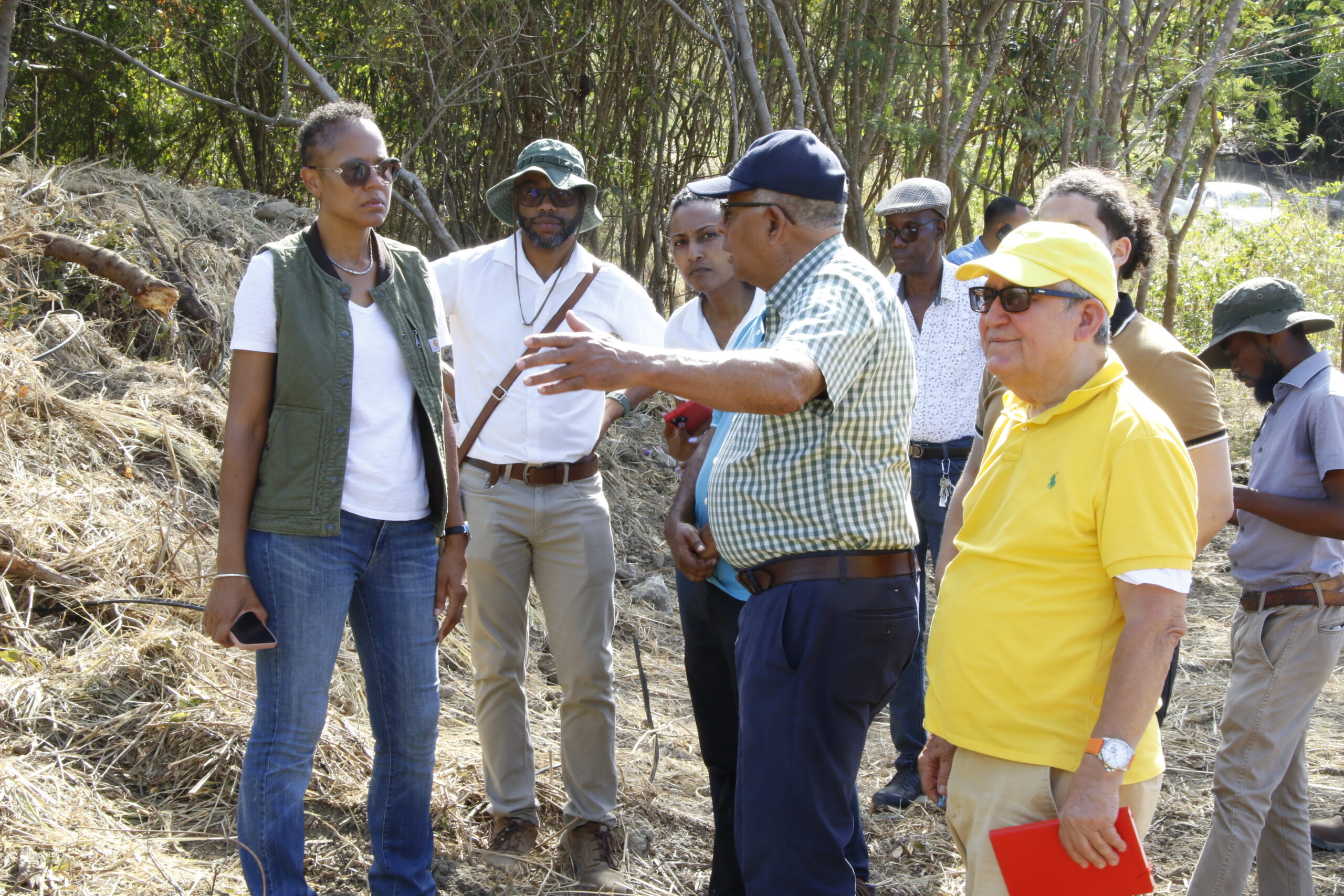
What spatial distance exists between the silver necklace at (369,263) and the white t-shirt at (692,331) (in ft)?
3.51

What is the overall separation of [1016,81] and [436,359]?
6.23 metres

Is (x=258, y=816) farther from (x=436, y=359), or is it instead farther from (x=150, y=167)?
(x=150, y=167)

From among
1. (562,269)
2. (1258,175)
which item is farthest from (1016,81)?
(1258,175)

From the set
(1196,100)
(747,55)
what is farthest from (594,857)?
(1196,100)

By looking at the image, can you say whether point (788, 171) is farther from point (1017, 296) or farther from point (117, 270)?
point (117, 270)

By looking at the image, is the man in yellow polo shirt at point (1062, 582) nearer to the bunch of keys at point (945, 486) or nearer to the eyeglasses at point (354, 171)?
the eyeglasses at point (354, 171)

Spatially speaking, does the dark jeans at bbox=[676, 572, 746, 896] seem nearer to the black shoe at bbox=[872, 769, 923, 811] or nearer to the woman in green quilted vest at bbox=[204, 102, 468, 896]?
the woman in green quilted vest at bbox=[204, 102, 468, 896]

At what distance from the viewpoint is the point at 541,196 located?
3625mm

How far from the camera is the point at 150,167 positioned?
28.7ft

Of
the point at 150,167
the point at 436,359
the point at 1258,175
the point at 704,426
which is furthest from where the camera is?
the point at 1258,175

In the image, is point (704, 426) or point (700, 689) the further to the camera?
point (704, 426)

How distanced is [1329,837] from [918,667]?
4.93ft

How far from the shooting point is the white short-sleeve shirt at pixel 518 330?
136 inches

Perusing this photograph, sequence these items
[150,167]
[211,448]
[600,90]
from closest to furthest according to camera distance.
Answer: [211,448]
[600,90]
[150,167]
